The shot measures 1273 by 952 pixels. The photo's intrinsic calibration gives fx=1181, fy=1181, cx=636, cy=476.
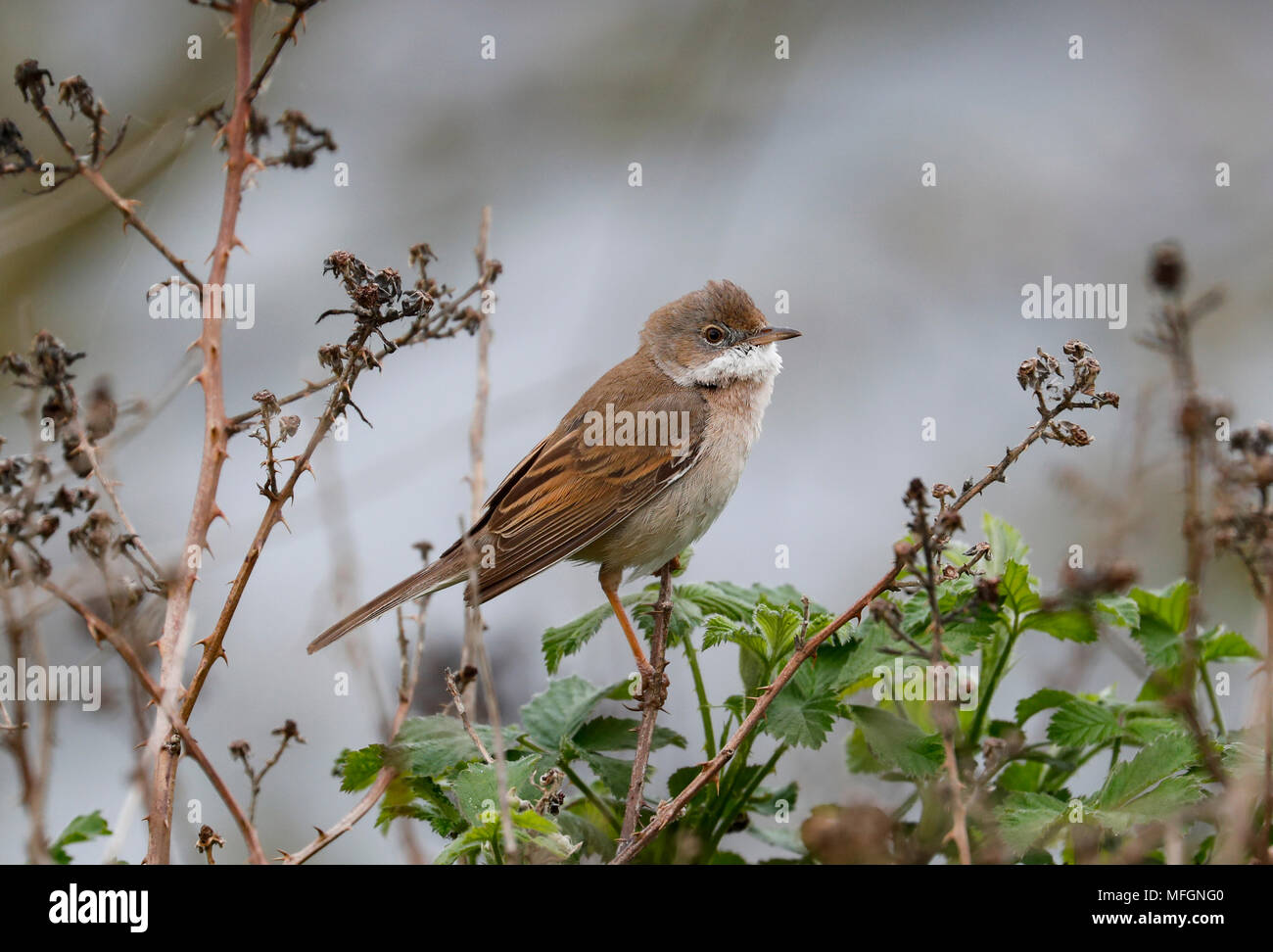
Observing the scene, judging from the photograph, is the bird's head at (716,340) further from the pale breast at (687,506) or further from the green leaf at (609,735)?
the green leaf at (609,735)

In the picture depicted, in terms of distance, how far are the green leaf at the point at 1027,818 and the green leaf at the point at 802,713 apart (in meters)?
0.40

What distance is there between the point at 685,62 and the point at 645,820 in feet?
17.4

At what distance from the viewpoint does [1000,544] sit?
304 centimetres

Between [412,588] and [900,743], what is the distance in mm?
1719

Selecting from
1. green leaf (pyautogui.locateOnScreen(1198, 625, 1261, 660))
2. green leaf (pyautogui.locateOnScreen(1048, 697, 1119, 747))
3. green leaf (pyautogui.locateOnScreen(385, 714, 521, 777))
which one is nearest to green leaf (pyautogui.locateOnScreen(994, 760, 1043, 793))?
green leaf (pyautogui.locateOnScreen(1048, 697, 1119, 747))

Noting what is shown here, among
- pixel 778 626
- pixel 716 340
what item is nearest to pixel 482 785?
pixel 778 626

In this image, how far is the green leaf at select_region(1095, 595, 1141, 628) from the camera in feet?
8.63

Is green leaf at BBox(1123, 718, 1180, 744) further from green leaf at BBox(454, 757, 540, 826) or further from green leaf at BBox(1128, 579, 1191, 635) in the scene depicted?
green leaf at BBox(454, 757, 540, 826)

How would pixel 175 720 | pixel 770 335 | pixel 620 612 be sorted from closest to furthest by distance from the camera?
pixel 175 720
pixel 620 612
pixel 770 335

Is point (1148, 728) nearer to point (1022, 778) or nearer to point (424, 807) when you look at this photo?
point (1022, 778)

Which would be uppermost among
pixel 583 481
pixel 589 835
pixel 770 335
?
pixel 770 335

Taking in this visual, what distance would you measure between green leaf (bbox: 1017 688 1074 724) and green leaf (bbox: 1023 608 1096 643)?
135 millimetres

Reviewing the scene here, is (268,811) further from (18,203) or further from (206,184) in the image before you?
(206,184)

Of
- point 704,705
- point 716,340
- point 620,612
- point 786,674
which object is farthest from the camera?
point 716,340
